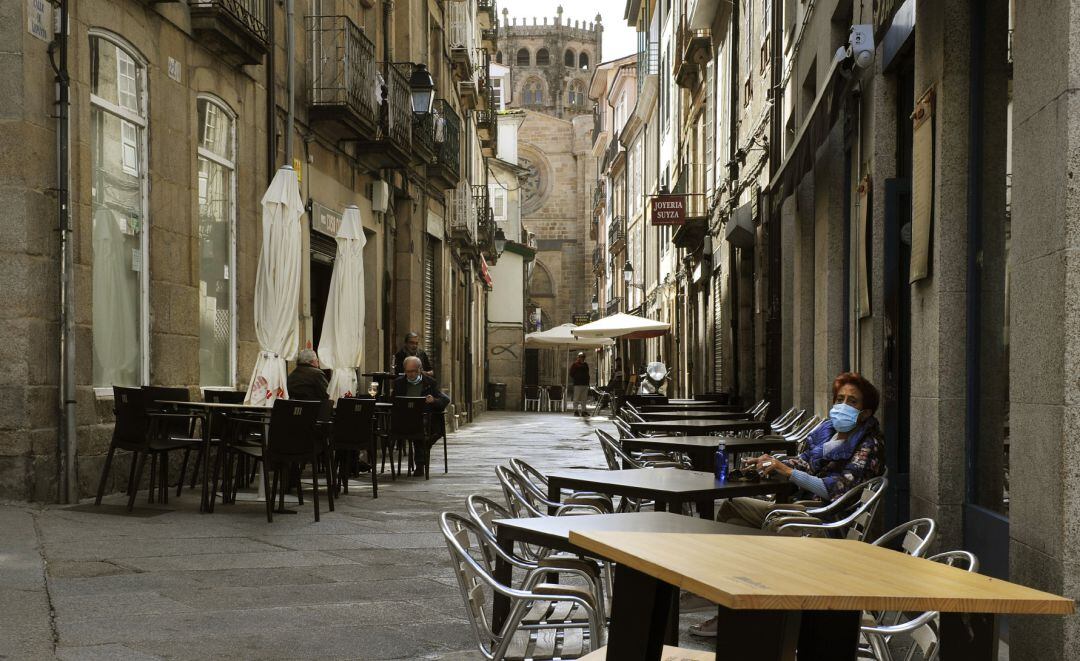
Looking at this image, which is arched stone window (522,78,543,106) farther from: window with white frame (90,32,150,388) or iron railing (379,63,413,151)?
window with white frame (90,32,150,388)

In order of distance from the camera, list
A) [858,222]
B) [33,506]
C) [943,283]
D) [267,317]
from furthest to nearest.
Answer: [267,317] < [858,222] < [33,506] < [943,283]

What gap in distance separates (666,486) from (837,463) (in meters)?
1.24

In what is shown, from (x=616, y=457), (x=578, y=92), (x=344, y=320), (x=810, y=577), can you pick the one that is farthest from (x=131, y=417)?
(x=578, y=92)

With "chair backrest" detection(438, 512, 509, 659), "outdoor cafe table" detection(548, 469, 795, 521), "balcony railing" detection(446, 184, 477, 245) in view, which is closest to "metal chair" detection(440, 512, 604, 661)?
"chair backrest" detection(438, 512, 509, 659)

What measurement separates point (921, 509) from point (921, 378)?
0.72 metres

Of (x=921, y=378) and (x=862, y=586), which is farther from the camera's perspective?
(x=921, y=378)

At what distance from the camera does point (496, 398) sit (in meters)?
43.6

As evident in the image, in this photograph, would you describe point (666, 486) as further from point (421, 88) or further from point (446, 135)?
point (446, 135)

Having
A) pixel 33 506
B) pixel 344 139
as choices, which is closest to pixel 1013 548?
pixel 33 506

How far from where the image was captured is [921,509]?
21.6 ft

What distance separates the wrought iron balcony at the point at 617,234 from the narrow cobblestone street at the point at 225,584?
1615 inches

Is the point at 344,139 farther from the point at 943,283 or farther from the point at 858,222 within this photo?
the point at 943,283

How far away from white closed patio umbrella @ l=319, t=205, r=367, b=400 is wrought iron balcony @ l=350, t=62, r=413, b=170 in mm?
4489

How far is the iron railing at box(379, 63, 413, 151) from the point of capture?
18.5 meters
